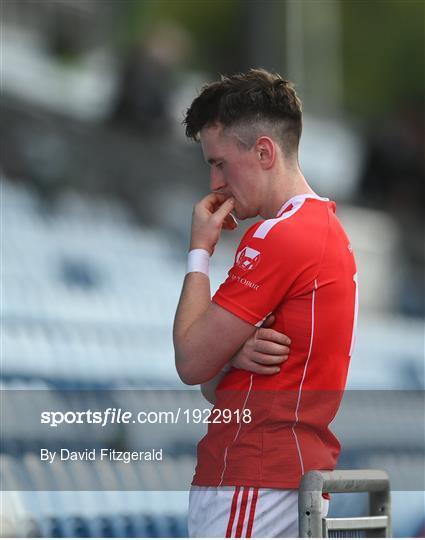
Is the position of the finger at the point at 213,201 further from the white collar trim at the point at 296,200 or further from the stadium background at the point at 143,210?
the stadium background at the point at 143,210

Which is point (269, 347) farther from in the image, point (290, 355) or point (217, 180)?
point (217, 180)

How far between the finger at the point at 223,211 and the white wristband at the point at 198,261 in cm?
7

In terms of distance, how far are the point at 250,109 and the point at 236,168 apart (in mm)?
123

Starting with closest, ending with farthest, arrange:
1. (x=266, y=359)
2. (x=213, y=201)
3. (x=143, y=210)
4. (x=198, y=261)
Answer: (x=266, y=359) < (x=198, y=261) < (x=213, y=201) < (x=143, y=210)

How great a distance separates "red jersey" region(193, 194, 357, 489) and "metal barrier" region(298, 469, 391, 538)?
6 centimetres

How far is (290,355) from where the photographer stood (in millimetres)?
2254

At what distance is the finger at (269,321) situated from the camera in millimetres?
2277

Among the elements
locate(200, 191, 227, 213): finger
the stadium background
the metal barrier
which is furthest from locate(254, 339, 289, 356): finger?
the stadium background

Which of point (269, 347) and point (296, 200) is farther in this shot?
point (296, 200)

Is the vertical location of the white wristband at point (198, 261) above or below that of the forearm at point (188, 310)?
above

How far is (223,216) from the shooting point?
2371 millimetres

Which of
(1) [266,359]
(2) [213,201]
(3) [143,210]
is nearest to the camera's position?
(1) [266,359]

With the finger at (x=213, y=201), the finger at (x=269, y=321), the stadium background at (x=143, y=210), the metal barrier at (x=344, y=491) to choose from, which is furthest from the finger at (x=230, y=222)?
the stadium background at (x=143, y=210)

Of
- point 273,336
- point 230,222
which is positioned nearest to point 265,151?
point 230,222
